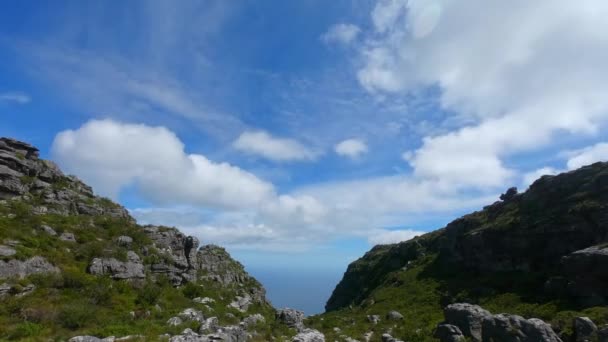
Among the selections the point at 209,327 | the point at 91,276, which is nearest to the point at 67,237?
the point at 91,276

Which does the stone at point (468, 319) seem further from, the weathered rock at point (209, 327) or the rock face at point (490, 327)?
the weathered rock at point (209, 327)

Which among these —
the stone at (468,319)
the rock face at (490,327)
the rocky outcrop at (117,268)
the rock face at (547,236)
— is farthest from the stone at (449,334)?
the rocky outcrop at (117,268)

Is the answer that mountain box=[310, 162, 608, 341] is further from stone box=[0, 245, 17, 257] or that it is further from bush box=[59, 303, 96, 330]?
stone box=[0, 245, 17, 257]

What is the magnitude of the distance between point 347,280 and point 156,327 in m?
108

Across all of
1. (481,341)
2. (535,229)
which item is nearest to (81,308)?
(481,341)

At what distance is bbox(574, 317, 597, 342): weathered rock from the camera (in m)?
27.2

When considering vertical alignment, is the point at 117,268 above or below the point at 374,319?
above

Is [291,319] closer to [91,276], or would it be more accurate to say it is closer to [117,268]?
[117,268]

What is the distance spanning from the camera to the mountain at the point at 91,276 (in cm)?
2447

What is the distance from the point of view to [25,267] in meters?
29.9

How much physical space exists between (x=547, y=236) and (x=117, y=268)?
2553 inches

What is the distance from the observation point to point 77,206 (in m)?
47.1

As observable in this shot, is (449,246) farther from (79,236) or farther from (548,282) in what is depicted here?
(79,236)

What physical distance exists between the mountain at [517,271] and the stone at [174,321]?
21917 millimetres
